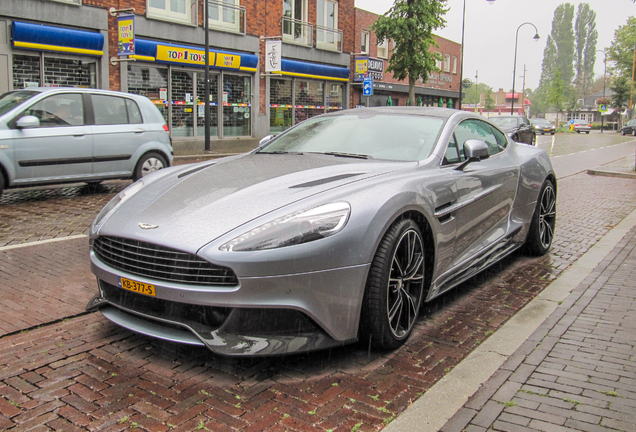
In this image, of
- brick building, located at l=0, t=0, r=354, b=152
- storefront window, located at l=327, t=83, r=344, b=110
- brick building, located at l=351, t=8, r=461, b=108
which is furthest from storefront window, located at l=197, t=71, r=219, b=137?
brick building, located at l=351, t=8, r=461, b=108

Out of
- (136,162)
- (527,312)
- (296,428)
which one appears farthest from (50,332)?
(136,162)

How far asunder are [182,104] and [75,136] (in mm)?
13939

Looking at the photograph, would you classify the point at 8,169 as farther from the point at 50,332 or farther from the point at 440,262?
the point at 440,262

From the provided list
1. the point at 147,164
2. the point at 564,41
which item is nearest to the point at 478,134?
the point at 147,164

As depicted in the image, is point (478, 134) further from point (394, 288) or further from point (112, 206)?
point (112, 206)

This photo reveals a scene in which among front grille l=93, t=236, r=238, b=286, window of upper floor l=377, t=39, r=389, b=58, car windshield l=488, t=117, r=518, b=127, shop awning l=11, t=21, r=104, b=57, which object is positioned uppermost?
window of upper floor l=377, t=39, r=389, b=58

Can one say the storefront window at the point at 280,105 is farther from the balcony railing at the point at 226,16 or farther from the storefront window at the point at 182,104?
the storefront window at the point at 182,104

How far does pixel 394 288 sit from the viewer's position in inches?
135

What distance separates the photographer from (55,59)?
18.4 meters

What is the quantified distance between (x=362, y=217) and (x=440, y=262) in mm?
971

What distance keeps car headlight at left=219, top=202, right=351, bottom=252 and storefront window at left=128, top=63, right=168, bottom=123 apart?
1893 cm

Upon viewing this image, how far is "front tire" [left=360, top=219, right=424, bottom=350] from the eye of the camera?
127 inches

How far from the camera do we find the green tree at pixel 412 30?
27.8 meters

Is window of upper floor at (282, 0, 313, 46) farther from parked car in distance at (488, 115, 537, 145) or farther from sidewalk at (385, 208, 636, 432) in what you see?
sidewalk at (385, 208, 636, 432)
